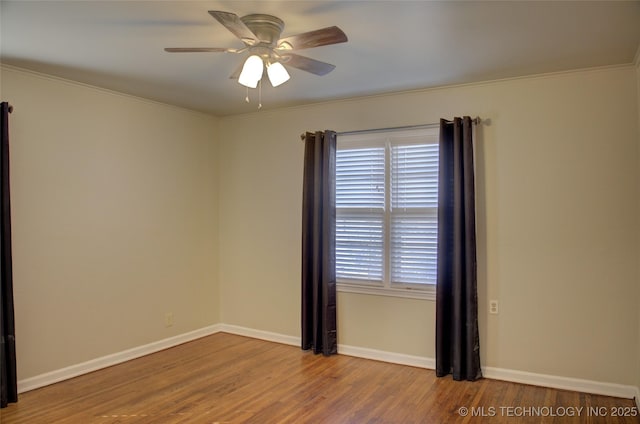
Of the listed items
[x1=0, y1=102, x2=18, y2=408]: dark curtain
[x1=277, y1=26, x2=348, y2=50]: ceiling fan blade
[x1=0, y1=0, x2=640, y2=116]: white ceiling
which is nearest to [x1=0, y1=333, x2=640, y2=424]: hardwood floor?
[x1=0, y1=102, x2=18, y2=408]: dark curtain

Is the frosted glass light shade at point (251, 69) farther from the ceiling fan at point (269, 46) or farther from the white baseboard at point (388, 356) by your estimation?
the white baseboard at point (388, 356)

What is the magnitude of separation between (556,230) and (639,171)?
0.70 metres

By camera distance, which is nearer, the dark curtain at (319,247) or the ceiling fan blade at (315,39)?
the ceiling fan blade at (315,39)

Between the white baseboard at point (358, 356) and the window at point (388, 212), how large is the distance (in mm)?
603

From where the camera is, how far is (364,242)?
14.3 feet

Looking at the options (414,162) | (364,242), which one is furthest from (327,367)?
(414,162)

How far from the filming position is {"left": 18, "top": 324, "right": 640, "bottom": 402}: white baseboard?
11.1 feet

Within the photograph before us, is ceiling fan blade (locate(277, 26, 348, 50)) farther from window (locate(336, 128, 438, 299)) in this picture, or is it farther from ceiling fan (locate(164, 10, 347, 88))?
window (locate(336, 128, 438, 299))

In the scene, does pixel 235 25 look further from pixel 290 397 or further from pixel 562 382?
pixel 562 382

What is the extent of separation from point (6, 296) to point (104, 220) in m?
1.07

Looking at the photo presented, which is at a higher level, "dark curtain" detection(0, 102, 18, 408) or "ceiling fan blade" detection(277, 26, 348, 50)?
"ceiling fan blade" detection(277, 26, 348, 50)

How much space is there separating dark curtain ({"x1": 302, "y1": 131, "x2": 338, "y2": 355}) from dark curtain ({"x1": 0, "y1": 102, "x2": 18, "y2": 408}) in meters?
2.39

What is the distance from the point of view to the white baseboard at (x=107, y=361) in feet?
11.5

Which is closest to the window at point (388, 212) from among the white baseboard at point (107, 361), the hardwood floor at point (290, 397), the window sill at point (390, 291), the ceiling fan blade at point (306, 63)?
the window sill at point (390, 291)
